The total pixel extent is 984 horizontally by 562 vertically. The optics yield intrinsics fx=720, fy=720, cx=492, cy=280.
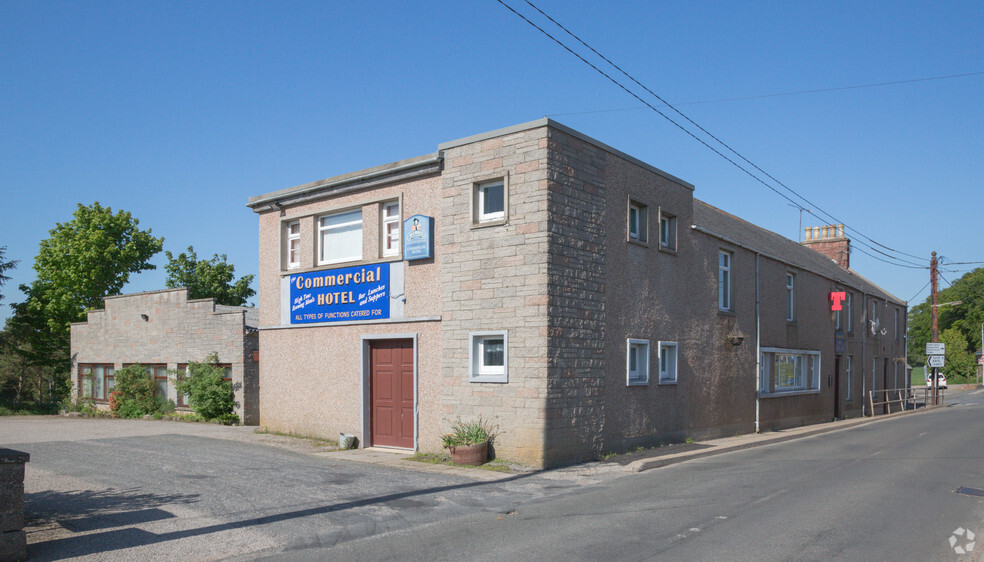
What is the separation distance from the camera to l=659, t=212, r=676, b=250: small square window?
17.4 m

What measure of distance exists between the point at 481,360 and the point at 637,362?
151 inches

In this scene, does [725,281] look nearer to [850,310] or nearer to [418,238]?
[418,238]

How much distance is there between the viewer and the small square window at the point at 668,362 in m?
16.8

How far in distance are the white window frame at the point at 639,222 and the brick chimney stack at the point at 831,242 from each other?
85.7 ft

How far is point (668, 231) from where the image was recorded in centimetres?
1753

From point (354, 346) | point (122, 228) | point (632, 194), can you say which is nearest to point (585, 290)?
point (632, 194)

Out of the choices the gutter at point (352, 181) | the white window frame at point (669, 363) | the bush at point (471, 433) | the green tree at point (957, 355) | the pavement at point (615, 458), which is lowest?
the green tree at point (957, 355)

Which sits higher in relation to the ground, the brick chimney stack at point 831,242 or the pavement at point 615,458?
the brick chimney stack at point 831,242

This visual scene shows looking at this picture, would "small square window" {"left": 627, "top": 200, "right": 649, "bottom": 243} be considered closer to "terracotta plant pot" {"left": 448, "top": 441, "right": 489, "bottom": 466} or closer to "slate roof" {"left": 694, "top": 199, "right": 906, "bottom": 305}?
"slate roof" {"left": 694, "top": 199, "right": 906, "bottom": 305}

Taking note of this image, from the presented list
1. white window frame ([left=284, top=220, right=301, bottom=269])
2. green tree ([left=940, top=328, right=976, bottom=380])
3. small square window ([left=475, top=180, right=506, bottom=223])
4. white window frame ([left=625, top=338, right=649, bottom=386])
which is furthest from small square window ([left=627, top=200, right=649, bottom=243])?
green tree ([left=940, top=328, right=976, bottom=380])

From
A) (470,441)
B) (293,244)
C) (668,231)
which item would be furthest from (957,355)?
(470,441)

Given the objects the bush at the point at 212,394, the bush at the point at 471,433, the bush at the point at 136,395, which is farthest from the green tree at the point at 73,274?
the bush at the point at 471,433

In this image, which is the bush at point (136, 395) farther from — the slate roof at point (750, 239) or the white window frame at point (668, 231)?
the slate roof at point (750, 239)

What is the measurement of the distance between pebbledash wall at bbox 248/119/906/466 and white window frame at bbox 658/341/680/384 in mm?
50
